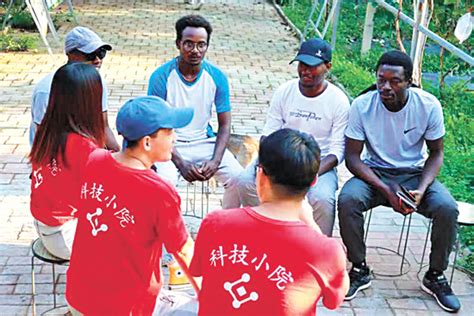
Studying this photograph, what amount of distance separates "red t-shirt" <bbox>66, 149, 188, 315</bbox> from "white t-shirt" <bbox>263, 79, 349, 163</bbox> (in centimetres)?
180

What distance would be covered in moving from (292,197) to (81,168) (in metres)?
1.22

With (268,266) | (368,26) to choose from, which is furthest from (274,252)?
(368,26)

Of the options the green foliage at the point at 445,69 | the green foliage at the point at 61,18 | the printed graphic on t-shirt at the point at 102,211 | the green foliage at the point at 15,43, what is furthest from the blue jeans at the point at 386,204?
the green foliage at the point at 61,18

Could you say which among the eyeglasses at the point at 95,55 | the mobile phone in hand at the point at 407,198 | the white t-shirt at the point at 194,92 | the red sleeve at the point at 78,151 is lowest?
the mobile phone in hand at the point at 407,198

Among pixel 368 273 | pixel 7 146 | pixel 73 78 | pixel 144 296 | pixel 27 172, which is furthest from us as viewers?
pixel 7 146

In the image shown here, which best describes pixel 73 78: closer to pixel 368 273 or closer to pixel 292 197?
pixel 292 197

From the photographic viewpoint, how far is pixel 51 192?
314cm

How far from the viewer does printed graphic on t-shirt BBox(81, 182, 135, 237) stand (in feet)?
7.98

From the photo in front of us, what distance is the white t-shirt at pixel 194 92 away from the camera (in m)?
4.37

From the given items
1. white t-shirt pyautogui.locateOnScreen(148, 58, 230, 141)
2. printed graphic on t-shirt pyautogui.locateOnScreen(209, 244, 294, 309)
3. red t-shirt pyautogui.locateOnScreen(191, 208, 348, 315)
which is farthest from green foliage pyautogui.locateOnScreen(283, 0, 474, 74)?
printed graphic on t-shirt pyautogui.locateOnScreen(209, 244, 294, 309)

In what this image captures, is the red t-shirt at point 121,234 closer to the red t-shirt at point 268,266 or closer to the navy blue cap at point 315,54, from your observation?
the red t-shirt at point 268,266

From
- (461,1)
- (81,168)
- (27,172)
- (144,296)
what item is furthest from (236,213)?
(461,1)

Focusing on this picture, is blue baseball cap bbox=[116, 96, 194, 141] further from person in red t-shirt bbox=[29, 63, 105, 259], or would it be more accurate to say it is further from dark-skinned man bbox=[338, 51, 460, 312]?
dark-skinned man bbox=[338, 51, 460, 312]

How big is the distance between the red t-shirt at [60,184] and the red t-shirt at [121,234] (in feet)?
1.78
